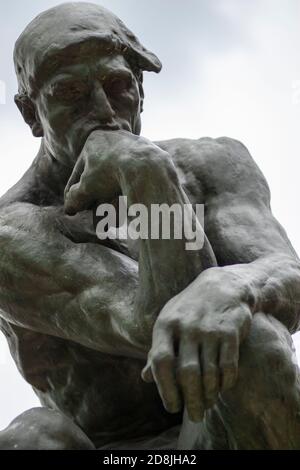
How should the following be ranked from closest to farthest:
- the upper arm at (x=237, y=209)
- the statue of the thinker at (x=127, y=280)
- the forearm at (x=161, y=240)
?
the statue of the thinker at (x=127, y=280) → the forearm at (x=161, y=240) → the upper arm at (x=237, y=209)

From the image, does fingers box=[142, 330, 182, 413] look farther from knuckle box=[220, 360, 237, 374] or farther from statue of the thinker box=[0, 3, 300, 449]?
knuckle box=[220, 360, 237, 374]

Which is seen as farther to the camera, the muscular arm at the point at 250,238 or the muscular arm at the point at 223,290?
the muscular arm at the point at 250,238

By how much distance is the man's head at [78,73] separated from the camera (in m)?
4.19

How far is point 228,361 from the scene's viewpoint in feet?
11.3

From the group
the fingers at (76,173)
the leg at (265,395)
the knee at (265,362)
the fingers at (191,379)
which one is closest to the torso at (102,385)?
the fingers at (76,173)

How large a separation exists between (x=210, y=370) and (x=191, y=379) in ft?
0.19

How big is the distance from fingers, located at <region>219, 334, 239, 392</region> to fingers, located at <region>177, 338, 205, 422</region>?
2.8 inches

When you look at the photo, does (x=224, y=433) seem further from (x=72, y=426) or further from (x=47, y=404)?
(x=47, y=404)

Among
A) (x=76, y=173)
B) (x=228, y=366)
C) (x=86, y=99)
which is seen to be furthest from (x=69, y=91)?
(x=228, y=366)

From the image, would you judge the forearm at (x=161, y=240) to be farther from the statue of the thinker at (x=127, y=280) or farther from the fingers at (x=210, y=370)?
the fingers at (x=210, y=370)

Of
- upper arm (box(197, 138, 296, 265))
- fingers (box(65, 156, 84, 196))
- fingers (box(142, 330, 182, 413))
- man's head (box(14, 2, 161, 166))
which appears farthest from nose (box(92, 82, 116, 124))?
fingers (box(142, 330, 182, 413))

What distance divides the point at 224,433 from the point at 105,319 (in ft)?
1.71

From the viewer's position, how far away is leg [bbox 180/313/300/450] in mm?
3633

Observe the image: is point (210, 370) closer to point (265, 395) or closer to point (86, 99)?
point (265, 395)
